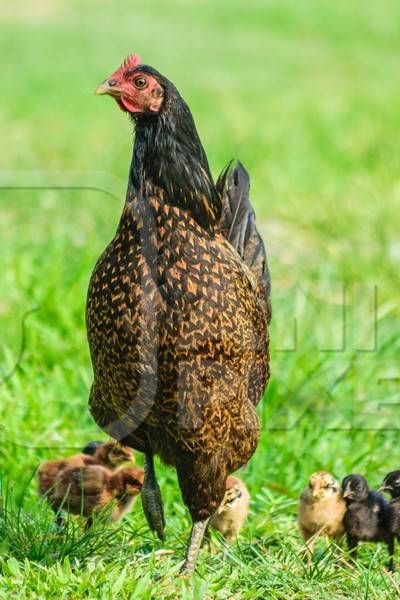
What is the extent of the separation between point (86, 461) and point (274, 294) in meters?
2.58

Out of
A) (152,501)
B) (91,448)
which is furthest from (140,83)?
(91,448)

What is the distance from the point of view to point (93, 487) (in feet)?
13.3

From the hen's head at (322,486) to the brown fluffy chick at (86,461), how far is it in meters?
0.80

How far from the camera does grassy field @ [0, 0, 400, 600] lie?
354cm

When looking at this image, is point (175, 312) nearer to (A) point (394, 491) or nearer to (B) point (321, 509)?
(B) point (321, 509)

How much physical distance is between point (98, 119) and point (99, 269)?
8095 mm

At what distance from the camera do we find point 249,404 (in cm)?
364

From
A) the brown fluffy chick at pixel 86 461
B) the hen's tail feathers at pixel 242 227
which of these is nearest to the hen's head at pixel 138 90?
the hen's tail feathers at pixel 242 227

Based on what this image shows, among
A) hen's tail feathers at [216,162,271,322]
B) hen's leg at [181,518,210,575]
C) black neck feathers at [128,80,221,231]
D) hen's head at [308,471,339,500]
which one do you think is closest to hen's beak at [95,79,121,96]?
black neck feathers at [128,80,221,231]

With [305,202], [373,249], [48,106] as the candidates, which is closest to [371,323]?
[373,249]

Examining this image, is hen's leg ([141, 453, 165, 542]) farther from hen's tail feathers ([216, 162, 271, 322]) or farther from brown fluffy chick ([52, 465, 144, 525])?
hen's tail feathers ([216, 162, 271, 322])

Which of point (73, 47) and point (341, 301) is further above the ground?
point (73, 47)

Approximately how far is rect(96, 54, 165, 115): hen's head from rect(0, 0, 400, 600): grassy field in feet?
4.71

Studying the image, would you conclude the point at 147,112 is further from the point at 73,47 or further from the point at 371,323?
the point at 73,47
